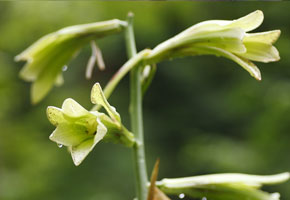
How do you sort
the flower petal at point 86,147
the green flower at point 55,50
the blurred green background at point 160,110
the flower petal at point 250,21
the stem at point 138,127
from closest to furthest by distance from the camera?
the flower petal at point 86,147 < the flower petal at point 250,21 < the stem at point 138,127 < the green flower at point 55,50 < the blurred green background at point 160,110

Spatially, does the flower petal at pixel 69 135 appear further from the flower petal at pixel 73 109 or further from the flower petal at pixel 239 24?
the flower petal at pixel 239 24

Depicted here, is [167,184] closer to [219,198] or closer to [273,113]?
[219,198]

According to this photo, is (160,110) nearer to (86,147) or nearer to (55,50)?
(55,50)

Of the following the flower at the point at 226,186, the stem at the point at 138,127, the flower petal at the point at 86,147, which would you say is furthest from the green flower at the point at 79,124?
the flower at the point at 226,186

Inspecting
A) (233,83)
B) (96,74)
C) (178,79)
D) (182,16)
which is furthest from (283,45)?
(96,74)

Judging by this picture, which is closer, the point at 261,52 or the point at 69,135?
the point at 69,135

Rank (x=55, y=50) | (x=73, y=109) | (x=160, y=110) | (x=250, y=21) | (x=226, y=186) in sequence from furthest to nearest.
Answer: (x=160, y=110)
(x=55, y=50)
(x=226, y=186)
(x=250, y=21)
(x=73, y=109)

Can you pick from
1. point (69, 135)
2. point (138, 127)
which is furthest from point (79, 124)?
point (138, 127)
